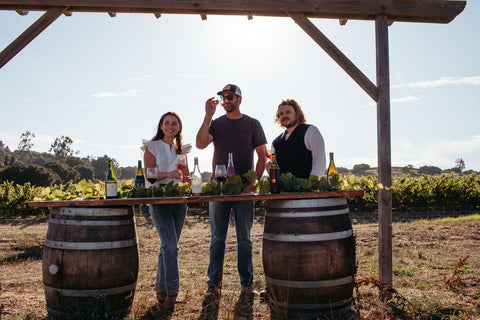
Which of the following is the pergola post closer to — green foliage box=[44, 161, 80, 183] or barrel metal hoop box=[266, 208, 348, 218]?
barrel metal hoop box=[266, 208, 348, 218]

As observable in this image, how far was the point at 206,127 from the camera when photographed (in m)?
3.78

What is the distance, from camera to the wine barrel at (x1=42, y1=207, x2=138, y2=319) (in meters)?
2.96

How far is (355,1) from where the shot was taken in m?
4.08

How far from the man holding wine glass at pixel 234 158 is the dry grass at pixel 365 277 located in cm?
26

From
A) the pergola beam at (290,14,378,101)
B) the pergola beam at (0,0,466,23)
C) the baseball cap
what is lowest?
the baseball cap

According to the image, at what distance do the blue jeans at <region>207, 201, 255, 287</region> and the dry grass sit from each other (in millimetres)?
268

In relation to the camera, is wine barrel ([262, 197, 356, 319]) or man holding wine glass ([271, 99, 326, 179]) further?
man holding wine glass ([271, 99, 326, 179])

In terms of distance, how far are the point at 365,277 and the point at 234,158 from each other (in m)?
1.71

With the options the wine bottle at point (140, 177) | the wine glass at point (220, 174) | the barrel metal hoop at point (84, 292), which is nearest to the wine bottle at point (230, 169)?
the wine glass at point (220, 174)

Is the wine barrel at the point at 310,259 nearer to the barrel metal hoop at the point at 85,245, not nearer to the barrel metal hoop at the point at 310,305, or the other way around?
the barrel metal hoop at the point at 310,305

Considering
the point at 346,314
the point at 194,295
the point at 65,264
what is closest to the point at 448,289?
the point at 346,314

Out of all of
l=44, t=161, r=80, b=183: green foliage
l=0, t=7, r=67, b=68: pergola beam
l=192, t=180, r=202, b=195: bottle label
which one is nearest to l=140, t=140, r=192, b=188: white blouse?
l=192, t=180, r=202, b=195: bottle label

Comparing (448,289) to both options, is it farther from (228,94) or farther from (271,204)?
(228,94)

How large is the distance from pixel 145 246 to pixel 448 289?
17.6 ft
